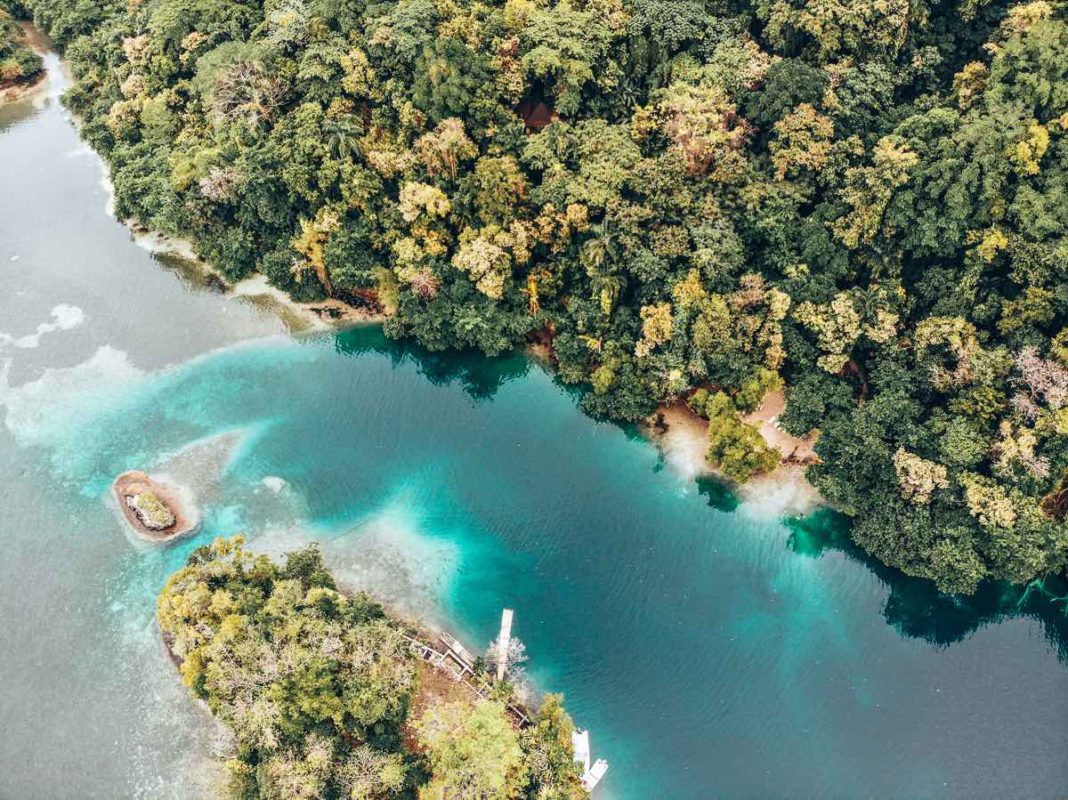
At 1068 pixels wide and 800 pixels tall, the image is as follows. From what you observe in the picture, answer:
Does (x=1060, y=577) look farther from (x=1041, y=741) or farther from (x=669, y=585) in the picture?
(x=669, y=585)

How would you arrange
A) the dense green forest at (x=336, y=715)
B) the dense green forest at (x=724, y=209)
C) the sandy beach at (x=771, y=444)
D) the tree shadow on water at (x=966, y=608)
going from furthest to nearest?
1. the sandy beach at (x=771, y=444)
2. the dense green forest at (x=724, y=209)
3. the tree shadow on water at (x=966, y=608)
4. the dense green forest at (x=336, y=715)

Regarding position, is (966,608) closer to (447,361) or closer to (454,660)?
(454,660)

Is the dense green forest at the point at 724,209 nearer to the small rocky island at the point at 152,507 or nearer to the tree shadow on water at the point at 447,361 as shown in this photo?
the tree shadow on water at the point at 447,361

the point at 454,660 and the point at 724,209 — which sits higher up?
the point at 724,209

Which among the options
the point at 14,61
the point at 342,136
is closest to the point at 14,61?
the point at 14,61

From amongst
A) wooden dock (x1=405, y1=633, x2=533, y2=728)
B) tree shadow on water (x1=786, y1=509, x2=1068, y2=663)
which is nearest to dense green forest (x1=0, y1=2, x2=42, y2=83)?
wooden dock (x1=405, y1=633, x2=533, y2=728)

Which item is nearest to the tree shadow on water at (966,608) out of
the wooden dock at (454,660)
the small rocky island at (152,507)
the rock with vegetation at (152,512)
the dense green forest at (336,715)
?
the dense green forest at (336,715)
